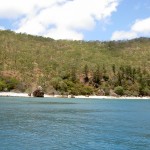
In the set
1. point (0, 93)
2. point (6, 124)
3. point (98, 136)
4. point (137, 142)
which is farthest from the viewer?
point (0, 93)

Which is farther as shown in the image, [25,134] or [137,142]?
[25,134]

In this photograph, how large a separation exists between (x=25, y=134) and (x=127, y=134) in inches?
577

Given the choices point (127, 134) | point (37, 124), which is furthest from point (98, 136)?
point (37, 124)

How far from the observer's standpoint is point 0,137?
5250cm

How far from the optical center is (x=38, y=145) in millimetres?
47812

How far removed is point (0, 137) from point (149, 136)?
67.1 feet

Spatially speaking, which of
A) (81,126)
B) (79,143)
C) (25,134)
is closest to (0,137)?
(25,134)

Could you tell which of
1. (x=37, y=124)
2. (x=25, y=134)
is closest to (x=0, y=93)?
(x=37, y=124)

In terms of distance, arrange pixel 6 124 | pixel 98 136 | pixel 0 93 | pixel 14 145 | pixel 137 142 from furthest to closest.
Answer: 1. pixel 0 93
2. pixel 6 124
3. pixel 98 136
4. pixel 137 142
5. pixel 14 145

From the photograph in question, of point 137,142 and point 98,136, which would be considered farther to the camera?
point 98,136

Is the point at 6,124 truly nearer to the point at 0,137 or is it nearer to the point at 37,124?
the point at 37,124

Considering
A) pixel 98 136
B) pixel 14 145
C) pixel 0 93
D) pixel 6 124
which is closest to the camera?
pixel 14 145

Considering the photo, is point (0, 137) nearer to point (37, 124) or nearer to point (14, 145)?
point (14, 145)

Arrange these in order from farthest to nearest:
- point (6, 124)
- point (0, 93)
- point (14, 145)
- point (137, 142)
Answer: point (0, 93) → point (6, 124) → point (137, 142) → point (14, 145)
